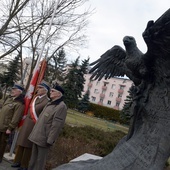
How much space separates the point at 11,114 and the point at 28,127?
19.2 inches

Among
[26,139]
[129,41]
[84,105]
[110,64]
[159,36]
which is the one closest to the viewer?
[159,36]

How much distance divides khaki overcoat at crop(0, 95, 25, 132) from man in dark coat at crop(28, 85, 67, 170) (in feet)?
2.68

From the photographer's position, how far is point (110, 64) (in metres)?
3.99

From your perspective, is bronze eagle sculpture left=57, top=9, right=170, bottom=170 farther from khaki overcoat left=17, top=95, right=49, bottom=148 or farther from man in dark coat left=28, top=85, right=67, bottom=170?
khaki overcoat left=17, top=95, right=49, bottom=148

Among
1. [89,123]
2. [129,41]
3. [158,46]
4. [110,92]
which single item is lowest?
[89,123]

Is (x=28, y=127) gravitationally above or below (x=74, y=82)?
below

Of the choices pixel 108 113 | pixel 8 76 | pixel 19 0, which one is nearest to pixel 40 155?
pixel 19 0

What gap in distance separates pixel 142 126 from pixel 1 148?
340 cm

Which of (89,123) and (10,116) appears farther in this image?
(89,123)

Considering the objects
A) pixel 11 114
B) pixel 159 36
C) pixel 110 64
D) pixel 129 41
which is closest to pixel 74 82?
pixel 11 114

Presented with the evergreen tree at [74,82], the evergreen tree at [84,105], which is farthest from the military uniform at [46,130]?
the evergreen tree at [84,105]

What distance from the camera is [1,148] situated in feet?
17.7

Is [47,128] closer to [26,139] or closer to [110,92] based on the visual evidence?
[26,139]

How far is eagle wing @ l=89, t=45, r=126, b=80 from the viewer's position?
391 centimetres
